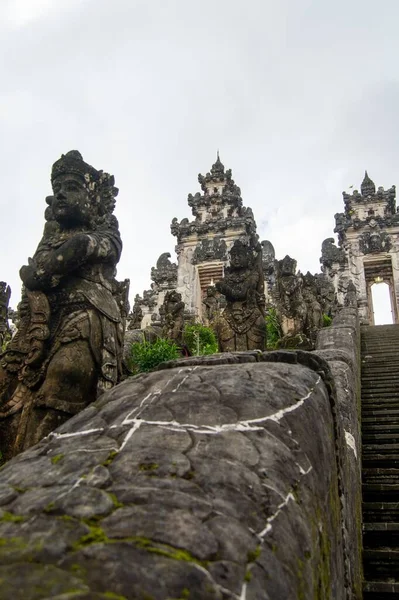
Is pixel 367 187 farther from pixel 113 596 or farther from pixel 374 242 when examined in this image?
pixel 113 596

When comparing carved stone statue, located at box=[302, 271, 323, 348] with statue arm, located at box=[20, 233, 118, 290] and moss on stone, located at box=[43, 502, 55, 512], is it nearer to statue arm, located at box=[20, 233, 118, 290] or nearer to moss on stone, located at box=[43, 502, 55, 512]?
statue arm, located at box=[20, 233, 118, 290]

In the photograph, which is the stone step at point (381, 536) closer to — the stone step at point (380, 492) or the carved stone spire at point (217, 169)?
the stone step at point (380, 492)

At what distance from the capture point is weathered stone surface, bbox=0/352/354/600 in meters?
1.20

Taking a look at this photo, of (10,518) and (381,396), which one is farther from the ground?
(10,518)

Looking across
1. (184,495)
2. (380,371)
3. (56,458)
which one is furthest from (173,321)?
(184,495)

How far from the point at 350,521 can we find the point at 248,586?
2.05m

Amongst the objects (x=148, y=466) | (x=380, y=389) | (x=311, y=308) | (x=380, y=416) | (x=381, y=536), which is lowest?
(x=381, y=536)

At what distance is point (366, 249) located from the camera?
28016mm

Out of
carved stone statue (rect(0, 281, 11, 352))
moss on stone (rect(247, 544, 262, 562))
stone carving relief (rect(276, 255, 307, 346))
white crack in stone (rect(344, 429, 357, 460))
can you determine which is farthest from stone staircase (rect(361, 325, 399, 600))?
carved stone statue (rect(0, 281, 11, 352))

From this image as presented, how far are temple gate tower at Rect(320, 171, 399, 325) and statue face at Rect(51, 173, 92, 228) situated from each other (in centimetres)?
2313

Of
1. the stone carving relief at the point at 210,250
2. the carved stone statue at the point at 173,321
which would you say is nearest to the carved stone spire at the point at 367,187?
the stone carving relief at the point at 210,250

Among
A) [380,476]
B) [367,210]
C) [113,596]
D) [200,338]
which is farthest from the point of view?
[367,210]

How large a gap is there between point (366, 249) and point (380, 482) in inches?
987

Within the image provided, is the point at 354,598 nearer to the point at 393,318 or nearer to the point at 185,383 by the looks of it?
the point at 185,383
